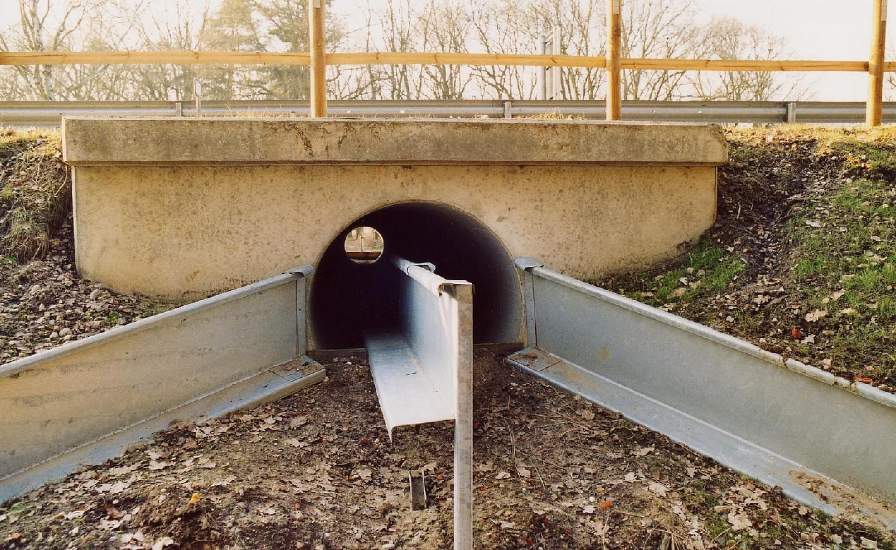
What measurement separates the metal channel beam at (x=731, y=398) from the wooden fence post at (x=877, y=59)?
15.6ft

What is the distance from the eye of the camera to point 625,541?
335 centimetres

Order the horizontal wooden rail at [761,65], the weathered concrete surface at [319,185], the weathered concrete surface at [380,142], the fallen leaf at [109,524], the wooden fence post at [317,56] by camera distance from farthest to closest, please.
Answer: the horizontal wooden rail at [761,65] < the wooden fence post at [317,56] < the weathered concrete surface at [319,185] < the weathered concrete surface at [380,142] < the fallen leaf at [109,524]

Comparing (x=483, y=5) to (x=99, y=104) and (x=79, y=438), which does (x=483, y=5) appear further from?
(x=79, y=438)

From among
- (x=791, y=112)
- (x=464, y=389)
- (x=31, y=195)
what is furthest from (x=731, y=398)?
(x=791, y=112)

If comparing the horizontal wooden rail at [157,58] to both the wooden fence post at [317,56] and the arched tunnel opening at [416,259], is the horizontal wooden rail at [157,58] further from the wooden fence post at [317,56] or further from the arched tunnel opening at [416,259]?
the arched tunnel opening at [416,259]

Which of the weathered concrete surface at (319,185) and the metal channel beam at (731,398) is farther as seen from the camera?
the weathered concrete surface at (319,185)

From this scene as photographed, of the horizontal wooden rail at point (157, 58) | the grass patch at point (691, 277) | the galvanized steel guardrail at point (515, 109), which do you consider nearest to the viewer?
the grass patch at point (691, 277)

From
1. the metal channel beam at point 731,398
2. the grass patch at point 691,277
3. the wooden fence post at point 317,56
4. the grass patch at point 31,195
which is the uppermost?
the wooden fence post at point 317,56

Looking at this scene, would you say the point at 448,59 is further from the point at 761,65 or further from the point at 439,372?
the point at 439,372

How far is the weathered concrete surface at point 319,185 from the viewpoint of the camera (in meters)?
5.25

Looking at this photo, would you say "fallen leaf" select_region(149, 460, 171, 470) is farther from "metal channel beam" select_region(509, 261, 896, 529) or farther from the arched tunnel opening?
"metal channel beam" select_region(509, 261, 896, 529)

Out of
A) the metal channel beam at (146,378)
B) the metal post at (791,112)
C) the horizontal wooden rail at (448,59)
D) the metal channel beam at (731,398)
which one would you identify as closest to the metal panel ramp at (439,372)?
the metal channel beam at (146,378)

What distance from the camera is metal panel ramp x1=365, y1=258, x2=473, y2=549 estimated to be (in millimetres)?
2879

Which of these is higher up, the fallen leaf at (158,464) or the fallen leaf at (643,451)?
the fallen leaf at (158,464)
